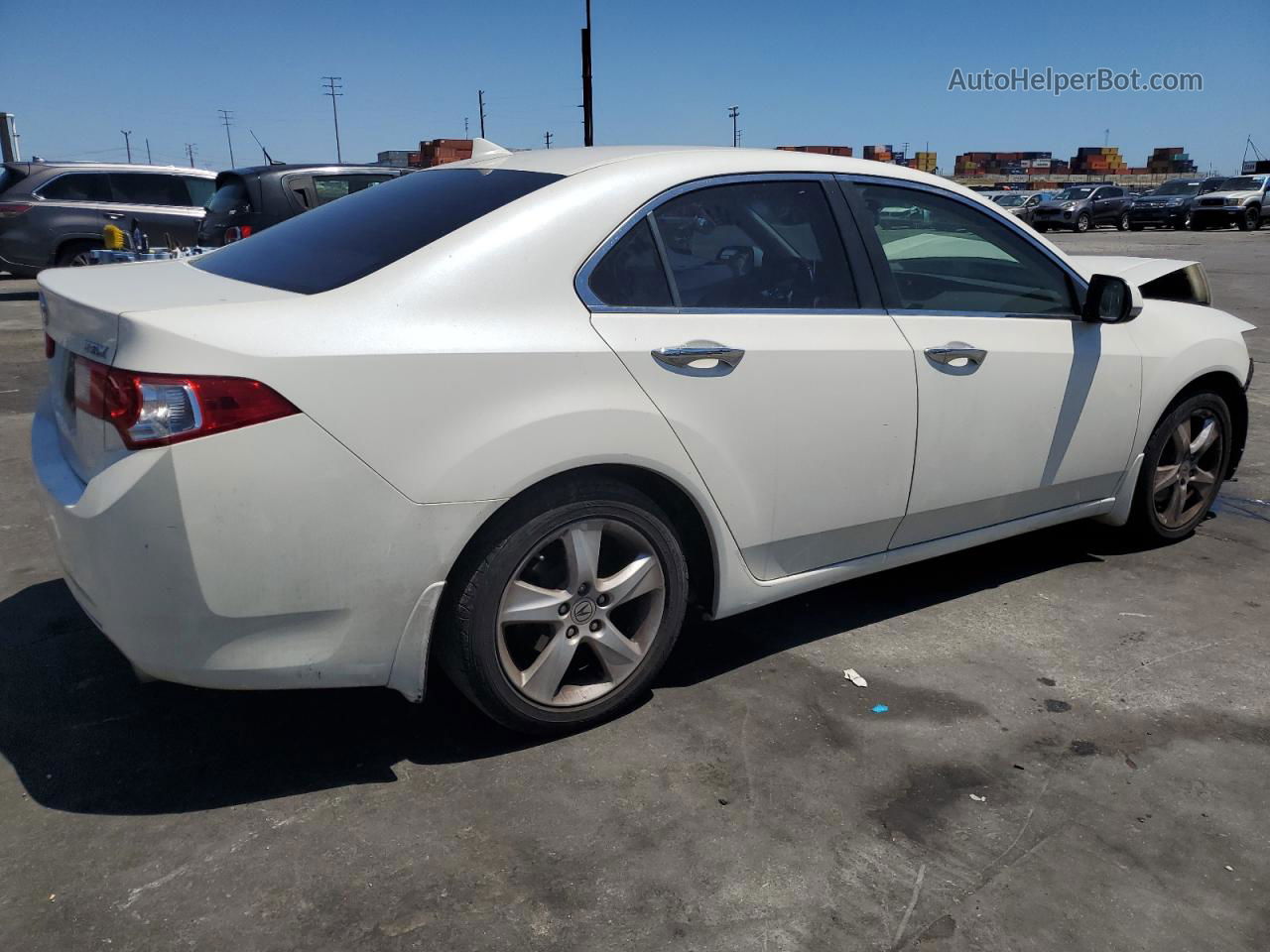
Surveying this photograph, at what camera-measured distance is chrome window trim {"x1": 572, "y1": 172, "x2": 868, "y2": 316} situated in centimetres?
287

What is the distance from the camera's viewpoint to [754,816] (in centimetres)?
268

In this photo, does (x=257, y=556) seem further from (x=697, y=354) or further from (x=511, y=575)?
(x=697, y=354)

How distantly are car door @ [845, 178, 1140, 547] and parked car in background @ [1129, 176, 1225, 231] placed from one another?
3461 centimetres

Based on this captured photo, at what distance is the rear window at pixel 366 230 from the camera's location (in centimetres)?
283

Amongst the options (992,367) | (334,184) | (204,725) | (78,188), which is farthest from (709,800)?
(78,188)

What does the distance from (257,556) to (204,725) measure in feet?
3.10

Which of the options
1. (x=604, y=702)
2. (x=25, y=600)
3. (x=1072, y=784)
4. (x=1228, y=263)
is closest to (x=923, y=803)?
(x=1072, y=784)

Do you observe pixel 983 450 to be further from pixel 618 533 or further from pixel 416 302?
pixel 416 302

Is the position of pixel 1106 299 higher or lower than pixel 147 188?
lower

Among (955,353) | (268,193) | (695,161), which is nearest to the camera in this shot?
(695,161)

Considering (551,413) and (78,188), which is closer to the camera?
(551,413)

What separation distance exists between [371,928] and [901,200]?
110 inches

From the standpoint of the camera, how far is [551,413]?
2705mm

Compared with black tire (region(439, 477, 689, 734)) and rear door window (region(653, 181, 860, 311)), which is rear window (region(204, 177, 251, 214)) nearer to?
rear door window (region(653, 181, 860, 311))
